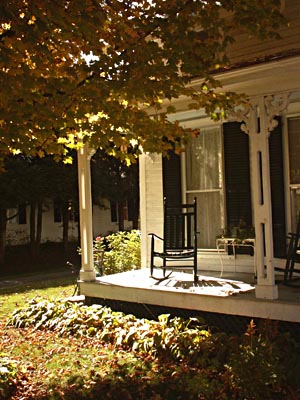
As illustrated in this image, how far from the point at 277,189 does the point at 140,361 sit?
3.69 m

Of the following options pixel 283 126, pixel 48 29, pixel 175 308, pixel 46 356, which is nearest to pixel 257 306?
pixel 175 308

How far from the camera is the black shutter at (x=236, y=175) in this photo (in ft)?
28.2

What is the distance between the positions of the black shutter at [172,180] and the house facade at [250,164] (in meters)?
0.02

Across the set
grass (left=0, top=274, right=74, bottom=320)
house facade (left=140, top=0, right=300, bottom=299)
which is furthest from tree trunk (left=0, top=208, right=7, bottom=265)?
house facade (left=140, top=0, right=300, bottom=299)

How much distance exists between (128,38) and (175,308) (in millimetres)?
3790

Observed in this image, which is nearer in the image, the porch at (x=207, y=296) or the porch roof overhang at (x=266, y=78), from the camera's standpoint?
the porch roof overhang at (x=266, y=78)

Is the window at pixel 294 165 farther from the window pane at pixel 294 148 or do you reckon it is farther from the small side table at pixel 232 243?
the small side table at pixel 232 243

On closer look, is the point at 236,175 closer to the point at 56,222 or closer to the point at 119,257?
the point at 119,257

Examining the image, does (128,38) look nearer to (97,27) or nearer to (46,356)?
(97,27)

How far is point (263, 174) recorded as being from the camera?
6.25 metres

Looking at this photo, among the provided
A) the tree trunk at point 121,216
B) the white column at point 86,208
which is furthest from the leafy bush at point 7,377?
the tree trunk at point 121,216

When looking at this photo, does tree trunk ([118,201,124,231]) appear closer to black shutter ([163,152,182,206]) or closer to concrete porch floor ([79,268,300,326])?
black shutter ([163,152,182,206])

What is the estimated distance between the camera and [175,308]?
7215 millimetres

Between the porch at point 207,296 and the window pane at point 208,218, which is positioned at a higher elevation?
the window pane at point 208,218
